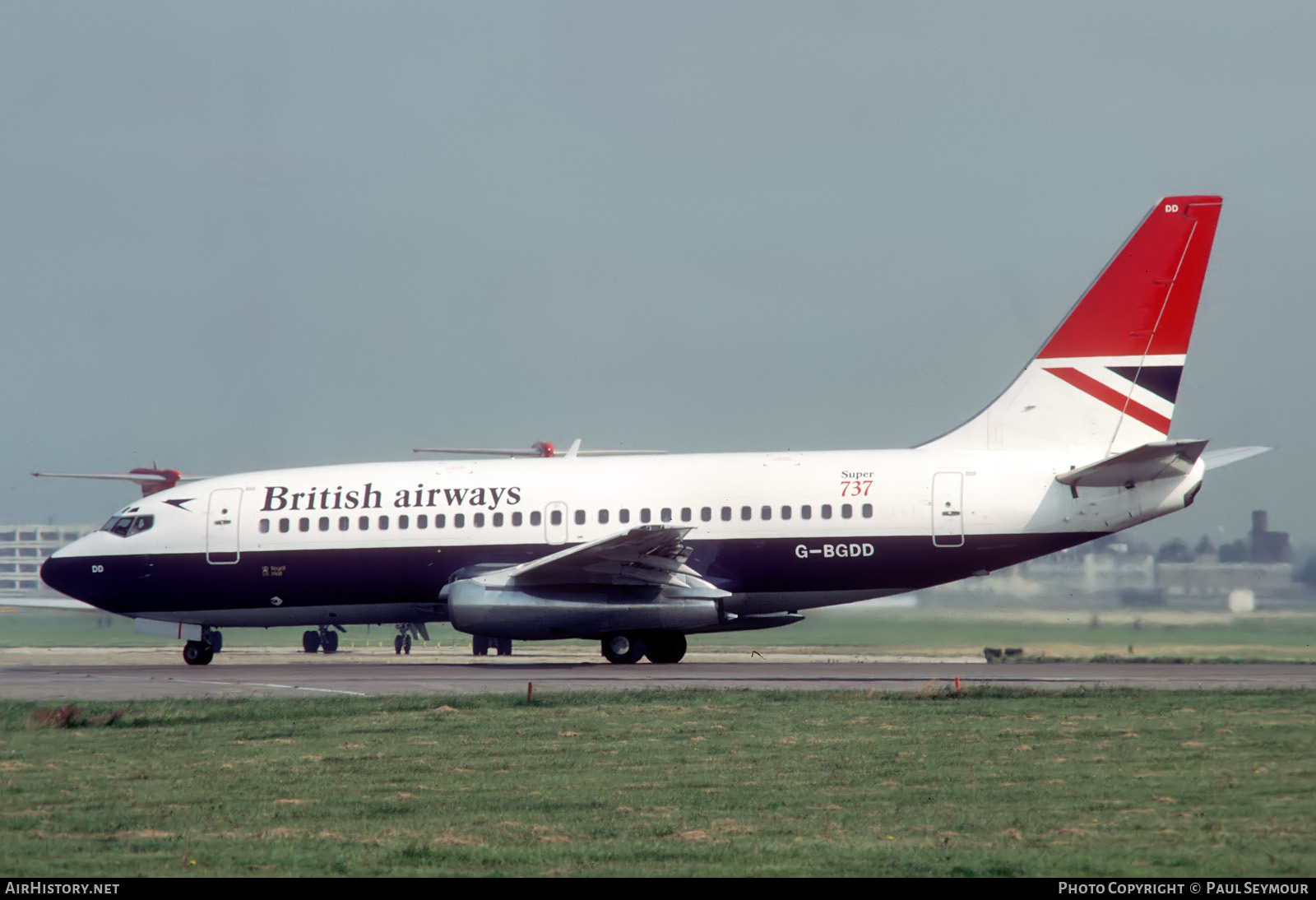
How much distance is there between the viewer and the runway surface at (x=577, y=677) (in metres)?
21.8

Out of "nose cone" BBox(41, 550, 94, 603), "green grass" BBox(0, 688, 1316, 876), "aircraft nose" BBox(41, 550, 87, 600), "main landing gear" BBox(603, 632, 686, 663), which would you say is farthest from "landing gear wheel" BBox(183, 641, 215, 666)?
"green grass" BBox(0, 688, 1316, 876)

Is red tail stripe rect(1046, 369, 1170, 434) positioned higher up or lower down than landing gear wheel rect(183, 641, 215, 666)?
higher up

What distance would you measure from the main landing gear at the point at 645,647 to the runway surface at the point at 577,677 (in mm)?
271

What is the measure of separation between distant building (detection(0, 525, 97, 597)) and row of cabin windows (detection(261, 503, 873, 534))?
13738mm

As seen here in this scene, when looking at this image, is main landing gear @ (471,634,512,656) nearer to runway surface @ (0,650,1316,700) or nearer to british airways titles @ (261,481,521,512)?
runway surface @ (0,650,1316,700)

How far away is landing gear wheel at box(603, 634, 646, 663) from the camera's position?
28.2 meters

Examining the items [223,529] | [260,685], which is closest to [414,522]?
[223,529]

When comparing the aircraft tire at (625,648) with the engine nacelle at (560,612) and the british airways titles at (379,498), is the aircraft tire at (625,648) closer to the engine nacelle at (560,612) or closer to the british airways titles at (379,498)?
the engine nacelle at (560,612)

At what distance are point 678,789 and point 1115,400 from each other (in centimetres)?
1812

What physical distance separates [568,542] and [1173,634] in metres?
12.2

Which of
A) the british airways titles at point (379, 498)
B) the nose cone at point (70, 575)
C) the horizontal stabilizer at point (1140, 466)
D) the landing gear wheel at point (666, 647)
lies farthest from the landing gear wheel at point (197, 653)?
the horizontal stabilizer at point (1140, 466)

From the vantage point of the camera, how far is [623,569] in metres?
26.8
